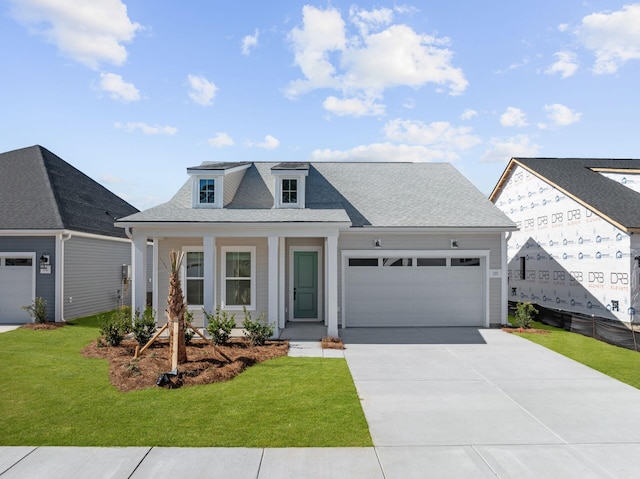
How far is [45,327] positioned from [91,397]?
325 inches

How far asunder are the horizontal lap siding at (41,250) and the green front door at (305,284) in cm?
827

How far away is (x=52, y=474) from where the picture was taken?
447 cm

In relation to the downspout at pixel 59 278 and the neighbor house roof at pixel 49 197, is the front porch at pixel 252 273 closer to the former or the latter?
the downspout at pixel 59 278

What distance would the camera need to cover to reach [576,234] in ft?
53.1

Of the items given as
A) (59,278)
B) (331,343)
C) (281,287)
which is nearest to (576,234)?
(331,343)

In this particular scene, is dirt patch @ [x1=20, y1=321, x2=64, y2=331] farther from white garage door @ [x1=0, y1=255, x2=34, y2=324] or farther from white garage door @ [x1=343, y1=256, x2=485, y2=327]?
white garage door @ [x1=343, y1=256, x2=485, y2=327]

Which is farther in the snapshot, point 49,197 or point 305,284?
point 49,197

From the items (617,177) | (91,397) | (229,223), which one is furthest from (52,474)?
(617,177)

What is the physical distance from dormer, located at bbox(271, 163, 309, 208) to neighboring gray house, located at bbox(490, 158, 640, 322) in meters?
10.6

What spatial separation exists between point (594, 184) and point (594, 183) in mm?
143

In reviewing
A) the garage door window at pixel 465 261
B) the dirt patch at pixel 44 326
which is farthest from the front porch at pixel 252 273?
the garage door window at pixel 465 261

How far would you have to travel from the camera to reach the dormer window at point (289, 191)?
1427 cm

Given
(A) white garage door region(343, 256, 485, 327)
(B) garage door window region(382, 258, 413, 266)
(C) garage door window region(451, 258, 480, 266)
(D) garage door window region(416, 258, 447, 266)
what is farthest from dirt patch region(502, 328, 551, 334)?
(B) garage door window region(382, 258, 413, 266)

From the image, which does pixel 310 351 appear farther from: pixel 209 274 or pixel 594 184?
pixel 594 184
